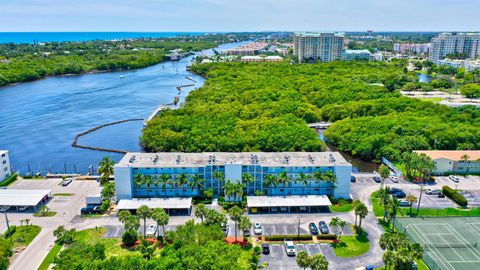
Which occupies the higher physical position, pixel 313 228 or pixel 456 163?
pixel 456 163

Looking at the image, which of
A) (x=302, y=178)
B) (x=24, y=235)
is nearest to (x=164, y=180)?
(x=24, y=235)

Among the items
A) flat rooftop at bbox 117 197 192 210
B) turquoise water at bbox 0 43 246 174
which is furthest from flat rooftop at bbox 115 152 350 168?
turquoise water at bbox 0 43 246 174

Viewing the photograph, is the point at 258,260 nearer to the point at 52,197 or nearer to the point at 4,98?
the point at 52,197

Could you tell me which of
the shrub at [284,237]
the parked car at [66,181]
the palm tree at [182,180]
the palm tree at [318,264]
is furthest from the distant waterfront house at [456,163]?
the parked car at [66,181]

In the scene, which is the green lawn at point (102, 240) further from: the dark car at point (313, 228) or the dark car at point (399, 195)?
the dark car at point (399, 195)

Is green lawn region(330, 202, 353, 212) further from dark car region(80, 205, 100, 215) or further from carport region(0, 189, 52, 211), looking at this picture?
carport region(0, 189, 52, 211)

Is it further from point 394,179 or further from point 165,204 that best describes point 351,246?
point 165,204
